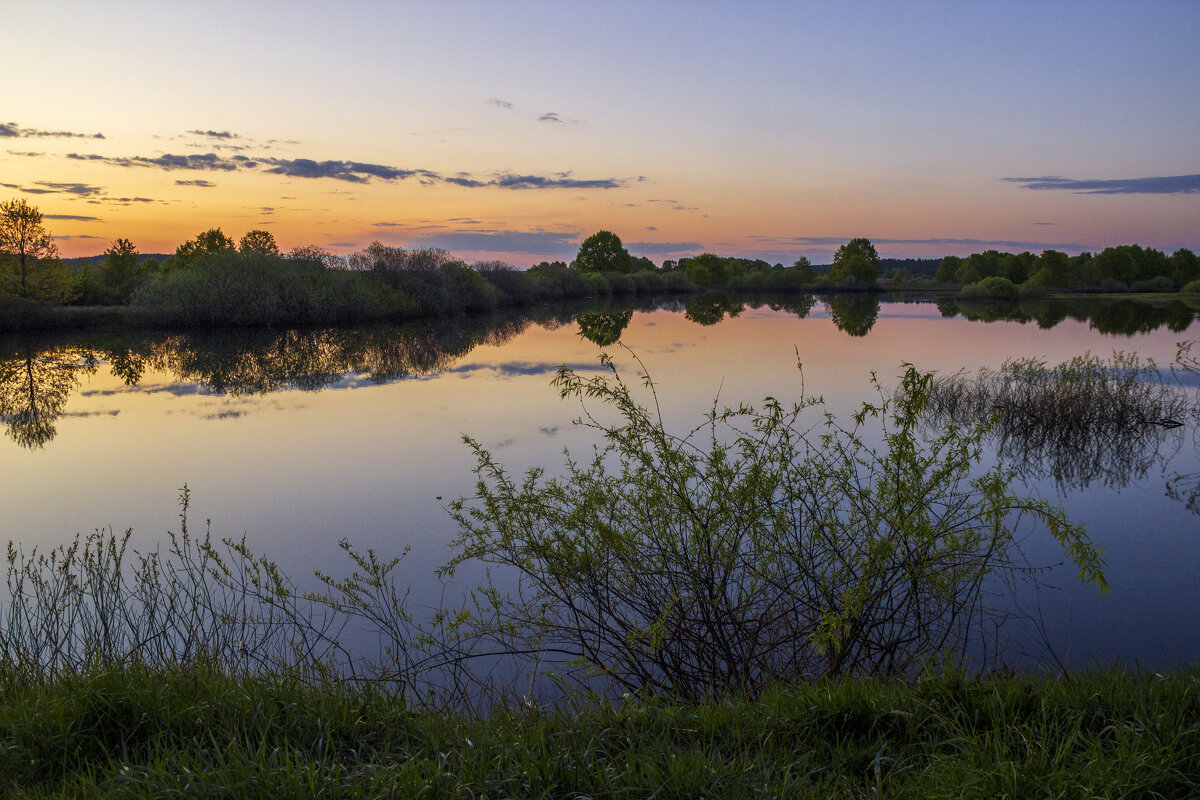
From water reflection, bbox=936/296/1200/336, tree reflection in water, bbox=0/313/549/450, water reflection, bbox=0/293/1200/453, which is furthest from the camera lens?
water reflection, bbox=936/296/1200/336

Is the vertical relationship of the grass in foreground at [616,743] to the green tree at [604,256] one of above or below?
below

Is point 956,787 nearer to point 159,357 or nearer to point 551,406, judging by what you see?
point 551,406

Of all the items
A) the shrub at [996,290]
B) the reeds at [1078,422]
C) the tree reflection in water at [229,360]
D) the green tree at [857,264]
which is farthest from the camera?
the green tree at [857,264]

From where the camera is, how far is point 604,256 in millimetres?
95875

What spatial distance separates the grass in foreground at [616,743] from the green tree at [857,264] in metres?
95.9

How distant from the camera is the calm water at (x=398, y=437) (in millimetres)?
8016

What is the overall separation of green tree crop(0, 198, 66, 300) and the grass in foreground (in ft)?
138

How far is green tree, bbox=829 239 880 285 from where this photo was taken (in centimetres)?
9362

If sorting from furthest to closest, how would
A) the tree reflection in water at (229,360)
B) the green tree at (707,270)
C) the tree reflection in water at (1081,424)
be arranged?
the green tree at (707,270)
the tree reflection in water at (229,360)
the tree reflection in water at (1081,424)

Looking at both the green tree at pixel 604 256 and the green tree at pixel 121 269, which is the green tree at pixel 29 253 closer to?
the green tree at pixel 121 269

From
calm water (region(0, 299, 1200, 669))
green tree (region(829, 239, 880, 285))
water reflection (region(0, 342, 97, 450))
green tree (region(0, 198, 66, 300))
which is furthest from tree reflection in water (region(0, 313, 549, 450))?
green tree (region(829, 239, 880, 285))

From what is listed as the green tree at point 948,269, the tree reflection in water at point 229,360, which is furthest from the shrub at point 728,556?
the green tree at point 948,269

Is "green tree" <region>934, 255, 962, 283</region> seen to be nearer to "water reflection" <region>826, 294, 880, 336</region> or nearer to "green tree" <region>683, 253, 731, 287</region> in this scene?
"green tree" <region>683, 253, 731, 287</region>

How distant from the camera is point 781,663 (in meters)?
5.62
